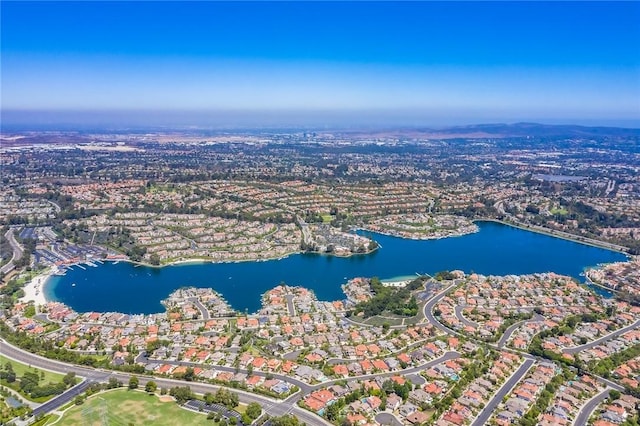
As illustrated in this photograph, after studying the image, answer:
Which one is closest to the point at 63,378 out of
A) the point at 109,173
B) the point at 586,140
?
the point at 109,173

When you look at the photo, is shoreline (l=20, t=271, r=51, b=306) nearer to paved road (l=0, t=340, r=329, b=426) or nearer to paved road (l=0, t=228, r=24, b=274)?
paved road (l=0, t=228, r=24, b=274)

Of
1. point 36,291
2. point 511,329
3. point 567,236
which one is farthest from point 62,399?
point 567,236

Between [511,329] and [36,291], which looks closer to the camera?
[511,329]

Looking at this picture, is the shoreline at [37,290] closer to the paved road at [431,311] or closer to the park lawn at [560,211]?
the paved road at [431,311]

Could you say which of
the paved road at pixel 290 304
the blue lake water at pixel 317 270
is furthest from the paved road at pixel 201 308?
the paved road at pixel 290 304

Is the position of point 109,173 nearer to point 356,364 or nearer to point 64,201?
point 64,201

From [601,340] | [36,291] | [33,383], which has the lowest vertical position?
[601,340]

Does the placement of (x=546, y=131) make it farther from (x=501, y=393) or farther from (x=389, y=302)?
(x=501, y=393)
